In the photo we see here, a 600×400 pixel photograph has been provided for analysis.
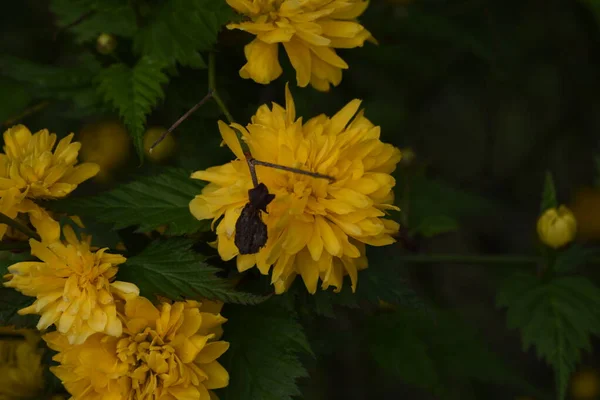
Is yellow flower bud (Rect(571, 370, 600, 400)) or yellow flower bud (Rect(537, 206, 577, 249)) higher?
yellow flower bud (Rect(537, 206, 577, 249))

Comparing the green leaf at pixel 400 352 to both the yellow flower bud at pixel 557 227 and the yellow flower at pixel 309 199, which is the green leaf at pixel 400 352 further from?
the yellow flower at pixel 309 199

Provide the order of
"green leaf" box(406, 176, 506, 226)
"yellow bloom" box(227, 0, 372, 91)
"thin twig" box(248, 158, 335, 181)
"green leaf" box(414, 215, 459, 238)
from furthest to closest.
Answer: "green leaf" box(406, 176, 506, 226) → "green leaf" box(414, 215, 459, 238) → "yellow bloom" box(227, 0, 372, 91) → "thin twig" box(248, 158, 335, 181)

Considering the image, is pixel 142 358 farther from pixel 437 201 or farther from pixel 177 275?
pixel 437 201

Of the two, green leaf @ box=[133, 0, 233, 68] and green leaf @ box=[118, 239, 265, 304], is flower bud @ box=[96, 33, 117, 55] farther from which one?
green leaf @ box=[118, 239, 265, 304]

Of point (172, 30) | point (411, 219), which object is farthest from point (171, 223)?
point (411, 219)

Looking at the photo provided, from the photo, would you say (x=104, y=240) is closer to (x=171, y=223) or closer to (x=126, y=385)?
(x=171, y=223)

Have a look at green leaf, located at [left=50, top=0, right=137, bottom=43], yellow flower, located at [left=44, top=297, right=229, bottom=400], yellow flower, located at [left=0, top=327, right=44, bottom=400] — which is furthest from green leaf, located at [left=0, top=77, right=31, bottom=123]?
yellow flower, located at [left=44, top=297, right=229, bottom=400]

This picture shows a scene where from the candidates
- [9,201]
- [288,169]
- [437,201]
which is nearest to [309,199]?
[288,169]
